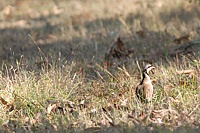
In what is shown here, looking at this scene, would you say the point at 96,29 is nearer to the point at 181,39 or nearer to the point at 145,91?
the point at 181,39

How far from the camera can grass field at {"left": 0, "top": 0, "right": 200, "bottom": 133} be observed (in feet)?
16.8

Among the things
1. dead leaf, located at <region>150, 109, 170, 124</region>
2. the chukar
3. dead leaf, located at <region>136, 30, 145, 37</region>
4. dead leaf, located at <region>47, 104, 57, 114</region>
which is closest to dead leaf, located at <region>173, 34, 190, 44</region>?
dead leaf, located at <region>136, 30, 145, 37</region>

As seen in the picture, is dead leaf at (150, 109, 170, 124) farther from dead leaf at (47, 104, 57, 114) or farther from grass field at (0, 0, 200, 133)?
dead leaf at (47, 104, 57, 114)

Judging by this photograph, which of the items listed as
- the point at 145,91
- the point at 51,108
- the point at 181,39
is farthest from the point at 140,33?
the point at 51,108

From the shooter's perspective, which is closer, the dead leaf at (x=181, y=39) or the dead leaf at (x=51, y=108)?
the dead leaf at (x=51, y=108)

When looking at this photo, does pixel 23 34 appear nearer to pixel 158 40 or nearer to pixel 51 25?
pixel 51 25

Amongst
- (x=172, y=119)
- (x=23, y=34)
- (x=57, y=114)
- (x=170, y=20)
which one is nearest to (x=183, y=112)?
(x=172, y=119)

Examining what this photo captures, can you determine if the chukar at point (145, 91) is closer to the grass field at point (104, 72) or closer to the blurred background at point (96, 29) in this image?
the grass field at point (104, 72)

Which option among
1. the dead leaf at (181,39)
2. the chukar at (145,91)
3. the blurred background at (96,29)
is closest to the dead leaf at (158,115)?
the chukar at (145,91)

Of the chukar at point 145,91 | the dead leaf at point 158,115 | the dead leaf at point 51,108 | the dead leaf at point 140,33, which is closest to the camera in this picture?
the dead leaf at point 158,115

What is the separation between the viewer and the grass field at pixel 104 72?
5.13 metres

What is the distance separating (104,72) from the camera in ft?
23.0

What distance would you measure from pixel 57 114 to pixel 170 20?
5.28 meters

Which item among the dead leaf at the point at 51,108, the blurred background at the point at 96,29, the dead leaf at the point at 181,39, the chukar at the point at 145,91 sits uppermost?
the chukar at the point at 145,91
